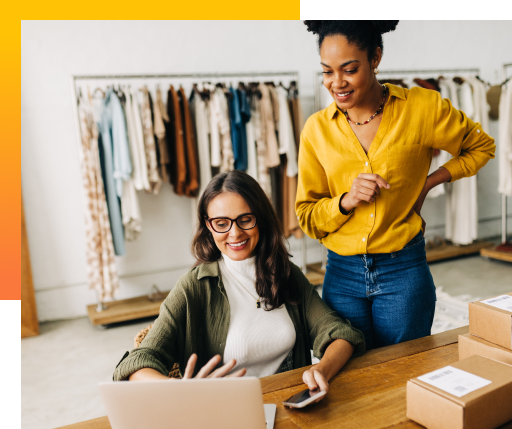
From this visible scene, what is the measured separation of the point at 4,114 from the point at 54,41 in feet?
2.30

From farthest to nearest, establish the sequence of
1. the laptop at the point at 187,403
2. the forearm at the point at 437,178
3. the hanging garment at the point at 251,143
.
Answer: the hanging garment at the point at 251,143
the forearm at the point at 437,178
the laptop at the point at 187,403

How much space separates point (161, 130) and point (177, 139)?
14 cm

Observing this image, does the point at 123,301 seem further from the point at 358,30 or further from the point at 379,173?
the point at 358,30

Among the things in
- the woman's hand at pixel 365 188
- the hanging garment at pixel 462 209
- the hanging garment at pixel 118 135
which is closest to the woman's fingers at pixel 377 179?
the woman's hand at pixel 365 188

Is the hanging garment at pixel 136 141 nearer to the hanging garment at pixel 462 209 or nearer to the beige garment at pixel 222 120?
the beige garment at pixel 222 120

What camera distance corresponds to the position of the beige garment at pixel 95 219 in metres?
3.40

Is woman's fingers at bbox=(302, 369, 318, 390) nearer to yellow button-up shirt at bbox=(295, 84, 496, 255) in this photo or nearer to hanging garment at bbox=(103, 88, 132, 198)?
yellow button-up shirt at bbox=(295, 84, 496, 255)

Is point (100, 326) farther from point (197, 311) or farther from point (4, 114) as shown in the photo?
point (197, 311)

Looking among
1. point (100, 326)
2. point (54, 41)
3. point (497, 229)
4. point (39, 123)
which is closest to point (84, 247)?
point (100, 326)

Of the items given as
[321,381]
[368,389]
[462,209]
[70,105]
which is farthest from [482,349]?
[462,209]

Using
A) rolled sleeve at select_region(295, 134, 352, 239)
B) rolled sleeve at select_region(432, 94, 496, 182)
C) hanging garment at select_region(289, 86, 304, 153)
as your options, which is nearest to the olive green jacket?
rolled sleeve at select_region(295, 134, 352, 239)

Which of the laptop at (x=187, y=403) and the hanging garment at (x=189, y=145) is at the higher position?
the hanging garment at (x=189, y=145)

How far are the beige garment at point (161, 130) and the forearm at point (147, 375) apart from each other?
2.62 metres

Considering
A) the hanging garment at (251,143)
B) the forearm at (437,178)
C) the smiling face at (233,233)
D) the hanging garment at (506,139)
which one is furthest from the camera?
the hanging garment at (506,139)
